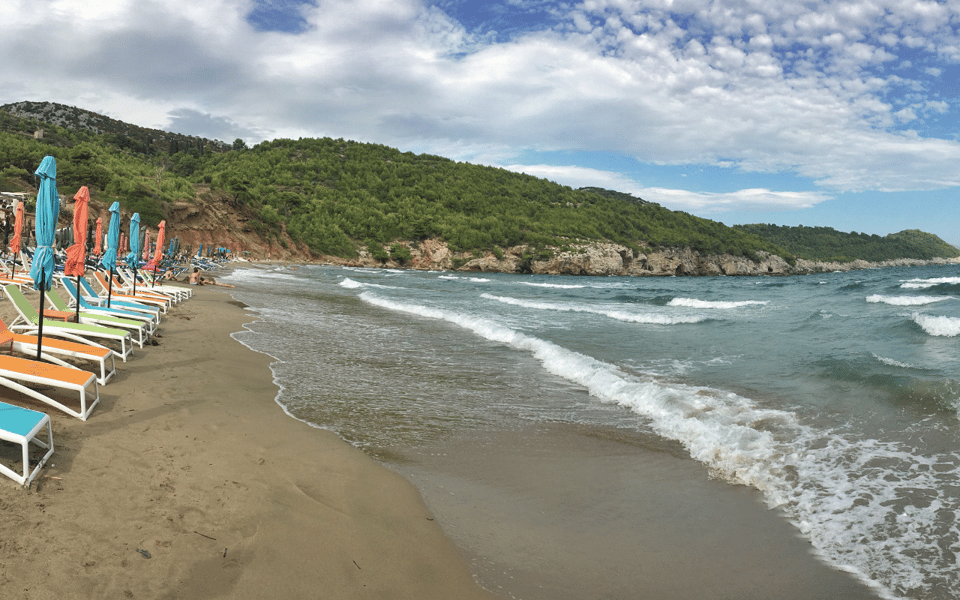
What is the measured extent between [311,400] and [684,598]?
513 centimetres

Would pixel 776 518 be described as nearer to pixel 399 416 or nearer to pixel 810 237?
pixel 399 416

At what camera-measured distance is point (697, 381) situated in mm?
8680

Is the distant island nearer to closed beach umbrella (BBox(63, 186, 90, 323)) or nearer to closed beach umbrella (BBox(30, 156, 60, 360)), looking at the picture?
closed beach umbrella (BBox(63, 186, 90, 323))

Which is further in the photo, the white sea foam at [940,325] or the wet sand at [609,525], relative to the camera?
the white sea foam at [940,325]

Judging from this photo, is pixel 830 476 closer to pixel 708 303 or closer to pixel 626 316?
pixel 626 316

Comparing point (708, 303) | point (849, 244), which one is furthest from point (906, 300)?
point (849, 244)

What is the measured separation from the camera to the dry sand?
287 cm

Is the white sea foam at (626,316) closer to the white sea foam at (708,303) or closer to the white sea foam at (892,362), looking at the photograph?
the white sea foam at (708,303)

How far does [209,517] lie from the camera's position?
353 centimetres

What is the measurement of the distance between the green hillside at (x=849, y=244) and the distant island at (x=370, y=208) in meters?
1.54

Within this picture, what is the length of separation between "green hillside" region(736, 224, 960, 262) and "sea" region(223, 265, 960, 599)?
115919mm

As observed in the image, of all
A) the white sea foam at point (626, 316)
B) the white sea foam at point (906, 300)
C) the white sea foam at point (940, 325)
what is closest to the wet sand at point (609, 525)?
the white sea foam at point (940, 325)

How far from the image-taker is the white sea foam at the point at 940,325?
1231 cm

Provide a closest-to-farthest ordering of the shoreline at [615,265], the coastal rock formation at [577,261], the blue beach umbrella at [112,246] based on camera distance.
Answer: the blue beach umbrella at [112,246], the shoreline at [615,265], the coastal rock formation at [577,261]
